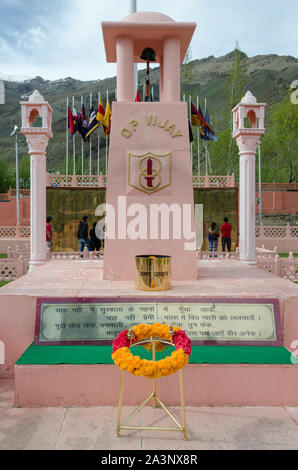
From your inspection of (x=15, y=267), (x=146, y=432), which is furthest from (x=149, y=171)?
(x=15, y=267)

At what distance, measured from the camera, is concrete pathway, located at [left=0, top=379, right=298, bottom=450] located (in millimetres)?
2869

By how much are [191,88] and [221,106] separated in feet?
75.3

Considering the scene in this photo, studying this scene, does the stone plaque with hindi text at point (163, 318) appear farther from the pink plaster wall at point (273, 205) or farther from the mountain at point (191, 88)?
the mountain at point (191, 88)

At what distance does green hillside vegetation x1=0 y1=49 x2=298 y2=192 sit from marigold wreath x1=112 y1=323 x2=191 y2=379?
25484mm

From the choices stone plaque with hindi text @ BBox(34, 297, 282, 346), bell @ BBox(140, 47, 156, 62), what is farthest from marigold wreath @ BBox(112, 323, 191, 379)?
bell @ BBox(140, 47, 156, 62)

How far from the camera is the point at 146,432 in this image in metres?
3.04

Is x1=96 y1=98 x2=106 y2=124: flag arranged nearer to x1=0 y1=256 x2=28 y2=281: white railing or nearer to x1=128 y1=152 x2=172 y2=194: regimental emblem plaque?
x1=0 y1=256 x2=28 y2=281: white railing

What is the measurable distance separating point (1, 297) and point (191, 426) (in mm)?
2471

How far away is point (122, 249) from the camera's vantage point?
18.2ft

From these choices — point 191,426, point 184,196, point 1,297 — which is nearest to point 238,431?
point 191,426

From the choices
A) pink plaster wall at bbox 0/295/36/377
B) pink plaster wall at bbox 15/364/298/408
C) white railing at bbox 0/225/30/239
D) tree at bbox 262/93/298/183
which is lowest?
pink plaster wall at bbox 15/364/298/408

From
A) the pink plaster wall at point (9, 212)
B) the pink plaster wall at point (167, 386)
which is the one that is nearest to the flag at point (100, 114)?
the pink plaster wall at point (167, 386)
